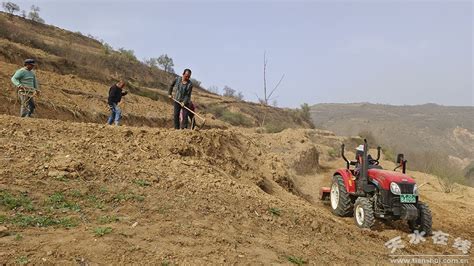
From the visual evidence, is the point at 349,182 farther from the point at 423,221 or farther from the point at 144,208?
the point at 144,208

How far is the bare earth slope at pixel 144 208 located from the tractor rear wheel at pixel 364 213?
0.41 m

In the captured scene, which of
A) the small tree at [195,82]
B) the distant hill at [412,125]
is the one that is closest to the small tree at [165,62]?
the small tree at [195,82]

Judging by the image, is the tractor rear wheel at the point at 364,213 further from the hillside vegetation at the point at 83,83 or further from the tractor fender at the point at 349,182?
the hillside vegetation at the point at 83,83

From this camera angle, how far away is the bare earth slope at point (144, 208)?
414cm

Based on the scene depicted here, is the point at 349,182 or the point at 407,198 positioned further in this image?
the point at 349,182

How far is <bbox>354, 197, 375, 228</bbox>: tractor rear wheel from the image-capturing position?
7794mm

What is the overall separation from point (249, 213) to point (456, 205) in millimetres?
10508

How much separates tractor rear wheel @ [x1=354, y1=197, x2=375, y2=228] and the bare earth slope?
0.41m

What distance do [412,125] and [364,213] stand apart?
7193cm

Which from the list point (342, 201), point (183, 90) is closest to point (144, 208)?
point (183, 90)

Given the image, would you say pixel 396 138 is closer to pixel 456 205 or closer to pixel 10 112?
pixel 456 205

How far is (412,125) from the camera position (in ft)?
243

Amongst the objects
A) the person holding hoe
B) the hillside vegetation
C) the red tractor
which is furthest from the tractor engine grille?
the hillside vegetation

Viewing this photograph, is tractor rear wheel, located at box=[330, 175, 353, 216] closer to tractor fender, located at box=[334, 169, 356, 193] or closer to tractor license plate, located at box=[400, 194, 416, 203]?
tractor fender, located at box=[334, 169, 356, 193]
